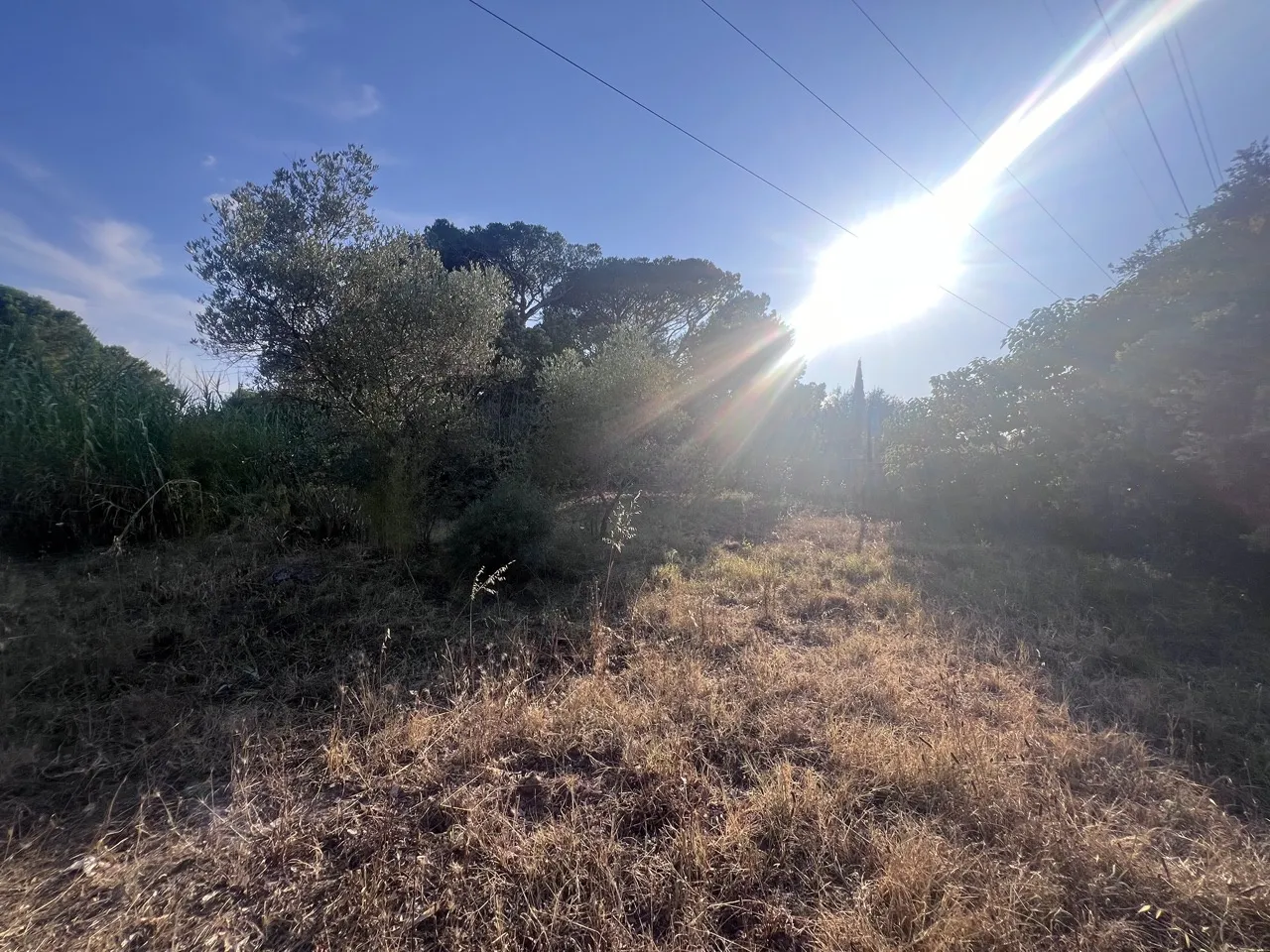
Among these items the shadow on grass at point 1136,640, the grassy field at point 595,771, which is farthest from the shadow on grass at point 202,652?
the shadow on grass at point 1136,640

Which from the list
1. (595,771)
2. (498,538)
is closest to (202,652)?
(498,538)

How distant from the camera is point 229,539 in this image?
583 cm

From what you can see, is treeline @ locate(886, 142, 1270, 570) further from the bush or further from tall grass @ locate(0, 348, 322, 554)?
tall grass @ locate(0, 348, 322, 554)

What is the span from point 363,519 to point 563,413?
9.34ft

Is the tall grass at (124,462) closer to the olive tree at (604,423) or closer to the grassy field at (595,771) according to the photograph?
the grassy field at (595,771)

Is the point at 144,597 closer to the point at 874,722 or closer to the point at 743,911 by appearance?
the point at 743,911

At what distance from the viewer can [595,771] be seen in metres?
2.73

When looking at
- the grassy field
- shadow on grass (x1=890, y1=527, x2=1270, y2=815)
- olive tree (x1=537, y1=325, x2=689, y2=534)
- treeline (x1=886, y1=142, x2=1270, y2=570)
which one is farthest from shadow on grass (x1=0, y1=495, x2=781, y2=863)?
treeline (x1=886, y1=142, x2=1270, y2=570)

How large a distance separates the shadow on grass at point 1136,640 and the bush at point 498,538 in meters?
4.07

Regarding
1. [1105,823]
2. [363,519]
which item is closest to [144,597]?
[363,519]

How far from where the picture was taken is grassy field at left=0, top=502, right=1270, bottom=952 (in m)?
1.88

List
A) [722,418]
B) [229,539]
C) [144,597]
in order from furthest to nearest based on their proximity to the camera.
→ [722,418] → [229,539] → [144,597]

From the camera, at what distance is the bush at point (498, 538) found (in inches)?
213

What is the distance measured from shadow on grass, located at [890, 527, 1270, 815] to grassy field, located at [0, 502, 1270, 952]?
41 millimetres
